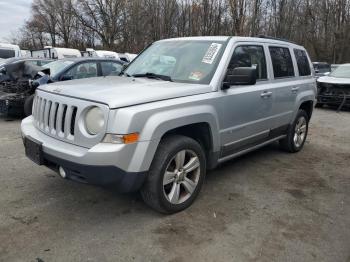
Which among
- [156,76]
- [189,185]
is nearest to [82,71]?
[156,76]

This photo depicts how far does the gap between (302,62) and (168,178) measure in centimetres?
386

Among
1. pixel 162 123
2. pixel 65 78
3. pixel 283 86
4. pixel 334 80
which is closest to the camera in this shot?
pixel 162 123

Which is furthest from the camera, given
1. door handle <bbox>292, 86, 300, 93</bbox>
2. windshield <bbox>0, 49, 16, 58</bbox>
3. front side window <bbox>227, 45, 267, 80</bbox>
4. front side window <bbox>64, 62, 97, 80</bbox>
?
windshield <bbox>0, 49, 16, 58</bbox>

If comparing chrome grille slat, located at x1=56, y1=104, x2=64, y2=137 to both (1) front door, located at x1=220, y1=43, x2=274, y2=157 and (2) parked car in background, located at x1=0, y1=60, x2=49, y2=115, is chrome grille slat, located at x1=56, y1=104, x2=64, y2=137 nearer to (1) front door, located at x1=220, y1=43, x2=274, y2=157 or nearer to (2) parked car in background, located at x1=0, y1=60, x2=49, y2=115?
(1) front door, located at x1=220, y1=43, x2=274, y2=157

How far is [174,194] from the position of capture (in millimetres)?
3752

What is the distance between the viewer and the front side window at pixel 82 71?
29.3 feet

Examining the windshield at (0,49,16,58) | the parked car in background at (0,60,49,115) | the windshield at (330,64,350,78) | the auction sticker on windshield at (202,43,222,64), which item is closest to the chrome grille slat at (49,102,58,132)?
the auction sticker on windshield at (202,43,222,64)

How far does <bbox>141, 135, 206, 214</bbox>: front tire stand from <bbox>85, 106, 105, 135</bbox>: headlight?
2.07 ft

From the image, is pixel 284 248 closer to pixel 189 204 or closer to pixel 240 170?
pixel 189 204

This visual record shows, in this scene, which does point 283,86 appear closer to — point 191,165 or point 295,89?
point 295,89

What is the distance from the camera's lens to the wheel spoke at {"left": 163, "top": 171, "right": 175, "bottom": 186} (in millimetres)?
3630

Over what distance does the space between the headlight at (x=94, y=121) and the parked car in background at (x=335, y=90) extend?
1098 cm

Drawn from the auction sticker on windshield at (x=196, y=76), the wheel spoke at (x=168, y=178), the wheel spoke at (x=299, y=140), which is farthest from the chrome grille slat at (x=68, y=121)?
the wheel spoke at (x=299, y=140)

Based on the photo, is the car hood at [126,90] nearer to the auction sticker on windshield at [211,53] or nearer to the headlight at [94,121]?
the headlight at [94,121]
